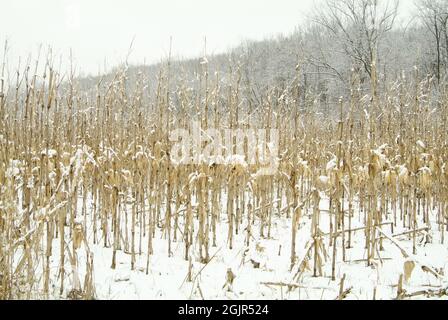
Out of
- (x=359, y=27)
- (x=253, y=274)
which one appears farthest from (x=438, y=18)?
(x=253, y=274)

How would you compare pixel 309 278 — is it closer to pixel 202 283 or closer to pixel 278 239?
pixel 202 283

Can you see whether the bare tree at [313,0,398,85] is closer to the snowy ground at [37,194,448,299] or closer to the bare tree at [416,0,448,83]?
the bare tree at [416,0,448,83]

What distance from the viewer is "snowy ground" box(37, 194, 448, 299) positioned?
2326mm

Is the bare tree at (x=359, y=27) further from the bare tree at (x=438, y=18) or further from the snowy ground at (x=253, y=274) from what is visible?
the snowy ground at (x=253, y=274)

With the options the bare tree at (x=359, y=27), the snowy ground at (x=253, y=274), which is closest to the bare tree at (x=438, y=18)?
the bare tree at (x=359, y=27)

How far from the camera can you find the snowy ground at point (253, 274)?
2.33m

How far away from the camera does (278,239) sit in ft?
12.0

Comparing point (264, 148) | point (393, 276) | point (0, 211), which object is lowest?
point (393, 276)

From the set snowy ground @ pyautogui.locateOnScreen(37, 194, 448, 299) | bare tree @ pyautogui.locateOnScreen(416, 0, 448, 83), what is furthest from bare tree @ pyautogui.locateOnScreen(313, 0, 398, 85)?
snowy ground @ pyautogui.locateOnScreen(37, 194, 448, 299)
